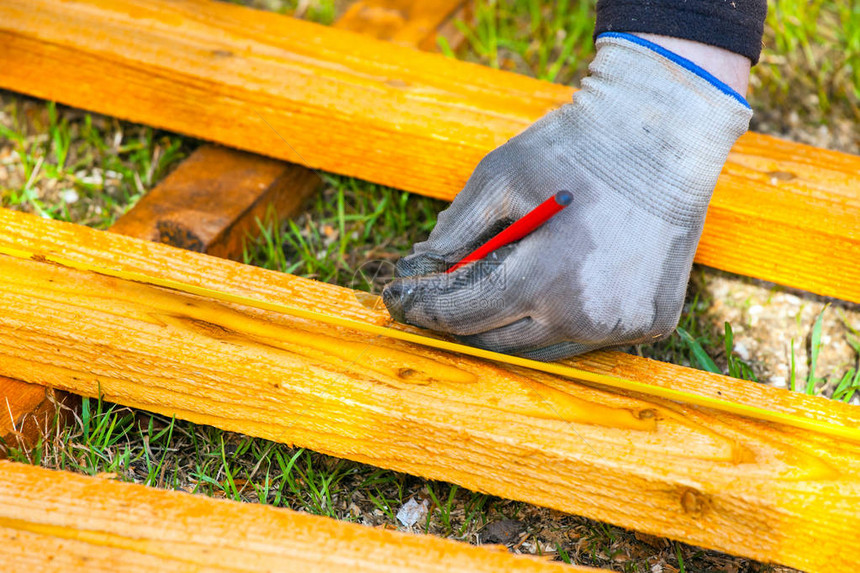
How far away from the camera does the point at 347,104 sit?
1.89 metres

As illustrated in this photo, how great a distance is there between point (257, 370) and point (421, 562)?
18.4 inches

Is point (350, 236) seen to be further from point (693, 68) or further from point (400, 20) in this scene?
point (693, 68)

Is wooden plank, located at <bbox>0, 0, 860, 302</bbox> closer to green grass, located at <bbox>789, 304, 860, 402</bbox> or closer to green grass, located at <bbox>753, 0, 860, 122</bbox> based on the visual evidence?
green grass, located at <bbox>789, 304, 860, 402</bbox>

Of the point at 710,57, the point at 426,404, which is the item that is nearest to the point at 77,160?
the point at 426,404

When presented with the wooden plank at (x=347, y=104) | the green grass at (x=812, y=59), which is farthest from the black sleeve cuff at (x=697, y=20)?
the green grass at (x=812, y=59)

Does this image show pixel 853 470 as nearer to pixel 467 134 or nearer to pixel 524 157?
pixel 524 157

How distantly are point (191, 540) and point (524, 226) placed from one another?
0.71 metres

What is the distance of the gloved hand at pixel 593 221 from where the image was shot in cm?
132

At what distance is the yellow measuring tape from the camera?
1324mm

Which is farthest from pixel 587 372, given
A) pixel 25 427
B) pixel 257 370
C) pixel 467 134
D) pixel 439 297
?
pixel 25 427

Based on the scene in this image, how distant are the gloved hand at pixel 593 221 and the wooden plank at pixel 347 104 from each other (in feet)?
1.16

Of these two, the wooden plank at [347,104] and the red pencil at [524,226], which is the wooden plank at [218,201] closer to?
the wooden plank at [347,104]

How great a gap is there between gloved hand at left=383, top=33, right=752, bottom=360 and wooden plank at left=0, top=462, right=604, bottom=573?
388mm

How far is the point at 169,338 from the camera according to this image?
1420 mm
